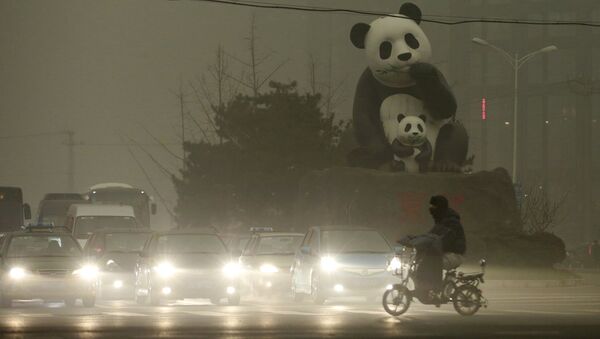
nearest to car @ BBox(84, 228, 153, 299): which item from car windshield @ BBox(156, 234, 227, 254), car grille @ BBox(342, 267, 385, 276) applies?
car windshield @ BBox(156, 234, 227, 254)

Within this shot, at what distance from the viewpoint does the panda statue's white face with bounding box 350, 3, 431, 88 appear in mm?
38469

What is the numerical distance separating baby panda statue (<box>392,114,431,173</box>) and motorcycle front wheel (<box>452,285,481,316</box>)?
18.4m

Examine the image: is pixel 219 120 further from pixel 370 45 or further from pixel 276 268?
pixel 276 268

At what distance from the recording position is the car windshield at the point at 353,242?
26.7m

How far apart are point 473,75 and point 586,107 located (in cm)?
1071

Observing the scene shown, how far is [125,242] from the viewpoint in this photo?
3180 centimetres

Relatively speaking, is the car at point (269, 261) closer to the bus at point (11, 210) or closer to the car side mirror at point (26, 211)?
the car side mirror at point (26, 211)

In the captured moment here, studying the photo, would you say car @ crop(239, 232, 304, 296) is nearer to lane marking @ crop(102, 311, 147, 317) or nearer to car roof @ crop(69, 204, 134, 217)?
car roof @ crop(69, 204, 134, 217)

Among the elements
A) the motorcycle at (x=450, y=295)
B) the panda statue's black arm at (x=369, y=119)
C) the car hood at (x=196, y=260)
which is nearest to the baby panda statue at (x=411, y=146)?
the panda statue's black arm at (x=369, y=119)

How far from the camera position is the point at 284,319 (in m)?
20.1

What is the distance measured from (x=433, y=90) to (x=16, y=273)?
16633 mm

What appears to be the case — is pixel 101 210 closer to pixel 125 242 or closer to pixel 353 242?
pixel 125 242

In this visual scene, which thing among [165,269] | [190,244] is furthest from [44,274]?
[190,244]

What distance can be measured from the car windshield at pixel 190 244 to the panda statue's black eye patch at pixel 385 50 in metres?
12.4
